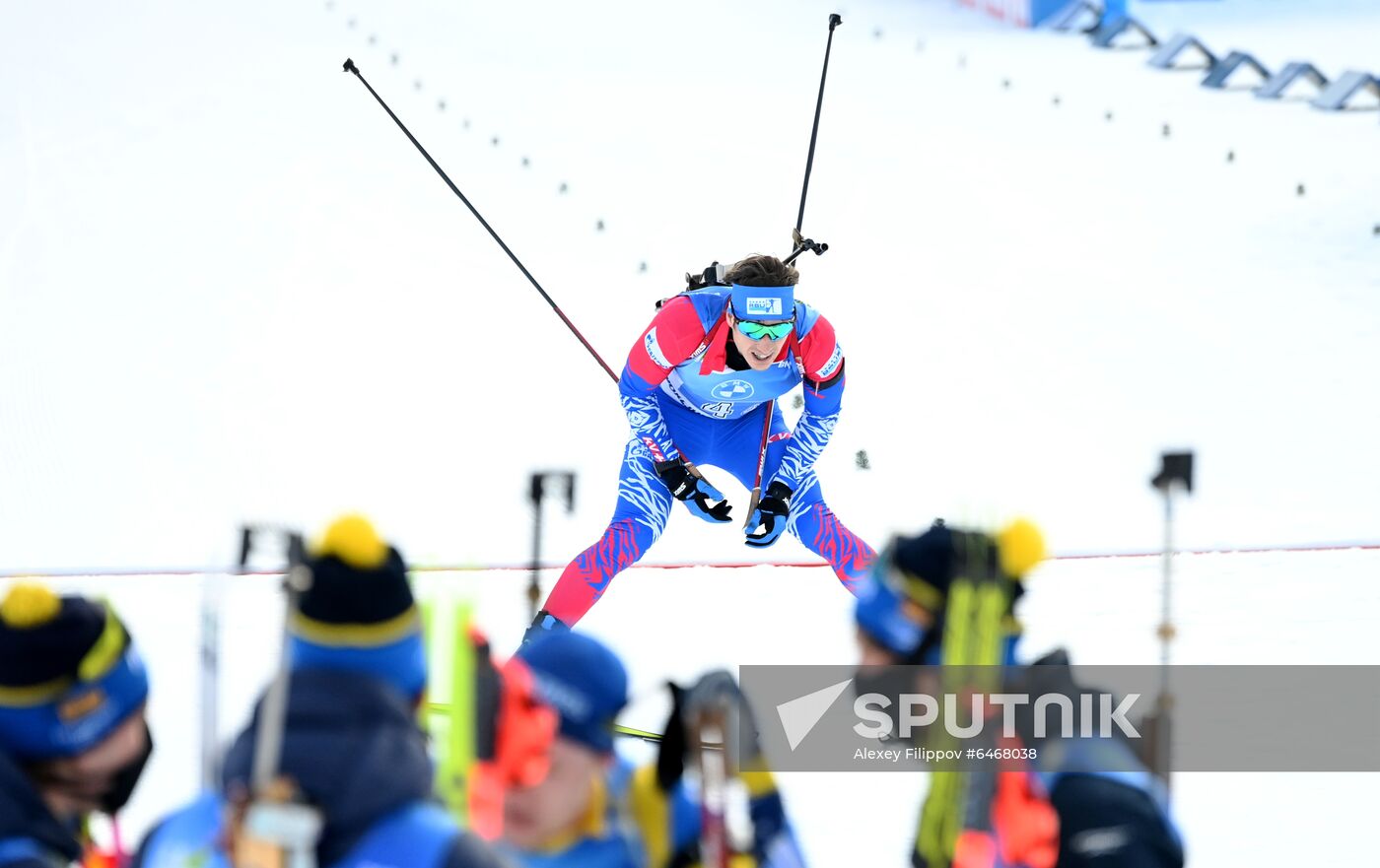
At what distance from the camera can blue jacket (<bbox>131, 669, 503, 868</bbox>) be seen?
1.64 m

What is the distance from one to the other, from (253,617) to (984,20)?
44.7 feet

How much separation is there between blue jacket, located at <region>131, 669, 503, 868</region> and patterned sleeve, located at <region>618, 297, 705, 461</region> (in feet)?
8.97

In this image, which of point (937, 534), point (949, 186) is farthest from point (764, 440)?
point (949, 186)

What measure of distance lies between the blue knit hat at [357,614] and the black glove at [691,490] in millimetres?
2589

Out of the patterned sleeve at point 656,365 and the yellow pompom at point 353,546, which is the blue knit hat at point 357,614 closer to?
the yellow pompom at point 353,546

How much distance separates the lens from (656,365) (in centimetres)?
452

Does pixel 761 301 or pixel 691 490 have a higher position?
pixel 761 301

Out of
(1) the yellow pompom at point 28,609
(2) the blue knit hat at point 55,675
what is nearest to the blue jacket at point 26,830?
(2) the blue knit hat at point 55,675

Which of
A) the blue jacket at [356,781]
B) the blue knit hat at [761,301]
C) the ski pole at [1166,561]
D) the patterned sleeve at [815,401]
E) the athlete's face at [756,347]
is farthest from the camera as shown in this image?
the patterned sleeve at [815,401]

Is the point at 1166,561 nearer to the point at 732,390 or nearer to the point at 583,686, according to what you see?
the point at 583,686

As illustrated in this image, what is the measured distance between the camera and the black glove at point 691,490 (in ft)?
14.9

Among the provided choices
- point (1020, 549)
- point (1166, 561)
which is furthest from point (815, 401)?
point (1020, 549)

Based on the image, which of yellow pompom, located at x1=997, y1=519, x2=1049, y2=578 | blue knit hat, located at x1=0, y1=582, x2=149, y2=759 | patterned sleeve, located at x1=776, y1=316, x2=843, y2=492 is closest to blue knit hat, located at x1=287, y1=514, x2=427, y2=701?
blue knit hat, located at x1=0, y1=582, x2=149, y2=759

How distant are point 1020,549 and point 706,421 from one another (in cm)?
270
